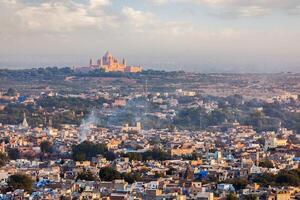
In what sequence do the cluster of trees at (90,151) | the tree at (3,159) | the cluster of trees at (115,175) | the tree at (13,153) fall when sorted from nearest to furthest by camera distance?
the cluster of trees at (115,175)
the tree at (3,159)
the cluster of trees at (90,151)
the tree at (13,153)

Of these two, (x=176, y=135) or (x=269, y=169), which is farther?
(x=176, y=135)

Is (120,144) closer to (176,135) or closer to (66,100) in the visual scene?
(176,135)

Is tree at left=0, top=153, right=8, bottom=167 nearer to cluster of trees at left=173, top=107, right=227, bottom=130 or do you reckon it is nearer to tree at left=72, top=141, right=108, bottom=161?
tree at left=72, top=141, right=108, bottom=161

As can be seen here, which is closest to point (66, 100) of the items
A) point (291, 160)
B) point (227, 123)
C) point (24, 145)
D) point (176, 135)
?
point (227, 123)

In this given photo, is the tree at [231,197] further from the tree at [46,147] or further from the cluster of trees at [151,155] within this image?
the tree at [46,147]

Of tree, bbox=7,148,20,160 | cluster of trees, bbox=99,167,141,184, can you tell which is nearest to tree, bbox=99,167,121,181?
cluster of trees, bbox=99,167,141,184

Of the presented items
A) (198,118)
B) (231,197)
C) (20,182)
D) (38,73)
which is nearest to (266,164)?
(231,197)

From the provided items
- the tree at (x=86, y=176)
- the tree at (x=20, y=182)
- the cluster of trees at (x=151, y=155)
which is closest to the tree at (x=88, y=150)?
the cluster of trees at (x=151, y=155)
